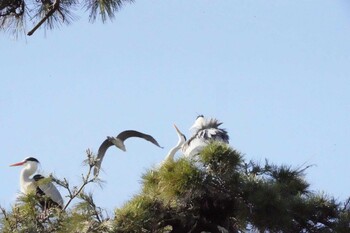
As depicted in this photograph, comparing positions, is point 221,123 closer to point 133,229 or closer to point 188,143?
point 188,143

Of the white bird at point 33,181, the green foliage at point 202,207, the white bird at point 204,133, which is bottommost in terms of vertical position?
the green foliage at point 202,207

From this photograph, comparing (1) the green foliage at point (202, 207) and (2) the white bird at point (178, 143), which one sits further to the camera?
(2) the white bird at point (178, 143)

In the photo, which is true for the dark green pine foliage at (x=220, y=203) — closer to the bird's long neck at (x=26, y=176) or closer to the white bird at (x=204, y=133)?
the white bird at (x=204, y=133)

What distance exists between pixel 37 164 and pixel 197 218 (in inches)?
84.3

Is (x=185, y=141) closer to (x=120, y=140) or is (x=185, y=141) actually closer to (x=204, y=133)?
(x=204, y=133)

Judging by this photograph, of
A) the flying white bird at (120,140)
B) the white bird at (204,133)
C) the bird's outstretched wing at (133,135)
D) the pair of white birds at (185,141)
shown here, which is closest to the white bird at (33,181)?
the pair of white birds at (185,141)

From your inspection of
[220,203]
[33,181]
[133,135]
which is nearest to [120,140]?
[133,135]

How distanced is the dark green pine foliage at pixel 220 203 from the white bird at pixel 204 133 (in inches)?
38.7

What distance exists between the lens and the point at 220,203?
5.18m

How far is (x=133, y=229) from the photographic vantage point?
478 cm

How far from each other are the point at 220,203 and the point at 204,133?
1224mm

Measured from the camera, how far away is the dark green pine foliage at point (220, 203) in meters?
4.93

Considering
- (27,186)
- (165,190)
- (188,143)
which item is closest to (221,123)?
(188,143)

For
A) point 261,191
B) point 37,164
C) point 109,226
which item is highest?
point 37,164
